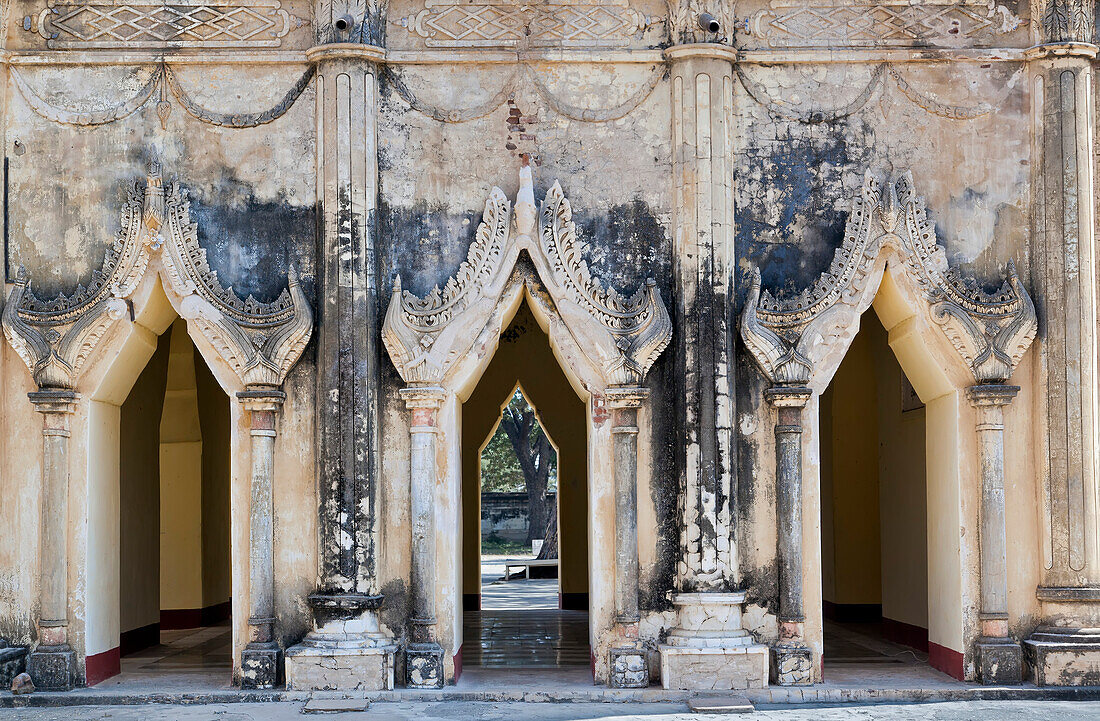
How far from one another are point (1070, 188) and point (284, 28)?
20.1 feet

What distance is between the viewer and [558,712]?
330 inches

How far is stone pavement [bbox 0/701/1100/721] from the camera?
805 cm

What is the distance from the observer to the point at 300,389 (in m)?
9.21

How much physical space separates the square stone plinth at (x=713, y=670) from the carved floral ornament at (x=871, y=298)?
6.70 ft

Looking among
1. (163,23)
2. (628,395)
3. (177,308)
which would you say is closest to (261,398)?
(177,308)

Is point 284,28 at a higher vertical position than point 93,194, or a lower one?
higher

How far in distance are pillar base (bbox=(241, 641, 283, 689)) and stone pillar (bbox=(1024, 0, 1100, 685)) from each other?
5.49 metres

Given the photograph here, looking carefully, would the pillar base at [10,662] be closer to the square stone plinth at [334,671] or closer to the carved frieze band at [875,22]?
the square stone plinth at [334,671]

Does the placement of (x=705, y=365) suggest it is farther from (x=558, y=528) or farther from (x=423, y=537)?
(x=558, y=528)

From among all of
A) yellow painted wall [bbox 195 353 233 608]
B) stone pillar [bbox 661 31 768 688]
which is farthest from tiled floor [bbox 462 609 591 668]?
yellow painted wall [bbox 195 353 233 608]

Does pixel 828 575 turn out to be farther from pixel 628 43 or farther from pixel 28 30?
pixel 28 30

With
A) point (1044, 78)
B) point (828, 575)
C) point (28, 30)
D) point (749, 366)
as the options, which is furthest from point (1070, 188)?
point (28, 30)

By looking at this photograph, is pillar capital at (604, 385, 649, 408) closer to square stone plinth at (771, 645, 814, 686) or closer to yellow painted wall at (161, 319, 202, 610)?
square stone plinth at (771, 645, 814, 686)

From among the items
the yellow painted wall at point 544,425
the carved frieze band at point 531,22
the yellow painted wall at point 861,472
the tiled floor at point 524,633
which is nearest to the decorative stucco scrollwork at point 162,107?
the carved frieze band at point 531,22
